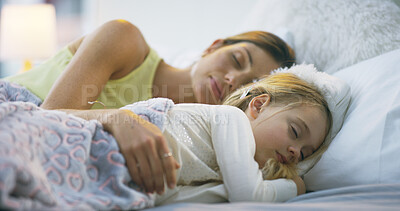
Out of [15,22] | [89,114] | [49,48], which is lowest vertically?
[49,48]

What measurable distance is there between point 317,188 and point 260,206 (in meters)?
0.31

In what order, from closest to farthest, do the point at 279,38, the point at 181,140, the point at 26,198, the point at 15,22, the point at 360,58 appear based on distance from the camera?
the point at 26,198, the point at 181,140, the point at 360,58, the point at 279,38, the point at 15,22

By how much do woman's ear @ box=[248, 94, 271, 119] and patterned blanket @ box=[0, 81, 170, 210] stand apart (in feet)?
1.34

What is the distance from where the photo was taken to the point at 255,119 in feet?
3.06

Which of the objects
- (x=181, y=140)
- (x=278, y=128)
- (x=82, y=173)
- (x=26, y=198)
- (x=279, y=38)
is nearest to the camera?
(x=26, y=198)

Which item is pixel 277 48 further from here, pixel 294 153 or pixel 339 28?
pixel 294 153

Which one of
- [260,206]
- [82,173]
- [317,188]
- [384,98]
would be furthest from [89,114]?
[384,98]

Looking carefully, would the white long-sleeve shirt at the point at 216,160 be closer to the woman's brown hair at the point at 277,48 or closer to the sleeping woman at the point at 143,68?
the sleeping woman at the point at 143,68

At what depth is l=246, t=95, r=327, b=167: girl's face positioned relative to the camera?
2.86ft

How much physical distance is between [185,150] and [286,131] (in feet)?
0.90

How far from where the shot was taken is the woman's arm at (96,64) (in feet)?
3.40

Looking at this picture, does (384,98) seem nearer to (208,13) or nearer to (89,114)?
(89,114)

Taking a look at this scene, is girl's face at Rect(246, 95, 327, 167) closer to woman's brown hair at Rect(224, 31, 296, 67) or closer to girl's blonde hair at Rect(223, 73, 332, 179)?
girl's blonde hair at Rect(223, 73, 332, 179)

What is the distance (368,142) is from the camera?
32.5 inches
